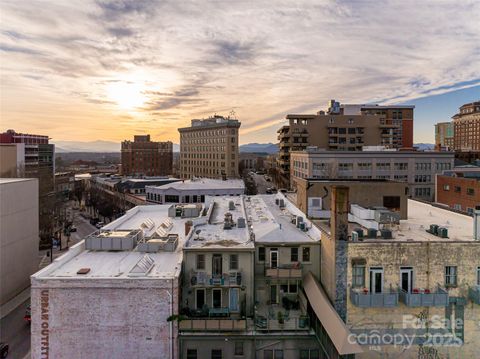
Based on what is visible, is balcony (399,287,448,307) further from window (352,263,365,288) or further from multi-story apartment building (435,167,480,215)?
multi-story apartment building (435,167,480,215)

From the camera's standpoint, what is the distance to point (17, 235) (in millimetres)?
39438

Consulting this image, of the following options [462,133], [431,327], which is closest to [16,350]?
[431,327]

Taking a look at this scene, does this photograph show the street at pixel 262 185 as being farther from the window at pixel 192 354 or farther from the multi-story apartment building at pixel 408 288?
the multi-story apartment building at pixel 408 288

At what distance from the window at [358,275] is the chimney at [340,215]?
1.75 meters

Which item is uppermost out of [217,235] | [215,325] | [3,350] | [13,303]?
[217,235]

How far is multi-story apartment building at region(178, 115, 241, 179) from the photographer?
12238 cm

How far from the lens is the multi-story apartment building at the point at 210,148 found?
401 ft

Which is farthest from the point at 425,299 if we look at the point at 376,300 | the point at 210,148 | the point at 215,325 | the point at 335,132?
the point at 210,148

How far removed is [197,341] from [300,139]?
7775 centimetres

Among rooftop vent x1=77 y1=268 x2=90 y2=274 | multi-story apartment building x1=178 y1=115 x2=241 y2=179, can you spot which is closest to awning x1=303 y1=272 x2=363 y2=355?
rooftop vent x1=77 y1=268 x2=90 y2=274

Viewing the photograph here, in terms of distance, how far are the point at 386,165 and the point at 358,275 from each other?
58973mm

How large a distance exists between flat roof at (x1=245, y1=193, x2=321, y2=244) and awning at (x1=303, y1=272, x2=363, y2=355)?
105 inches

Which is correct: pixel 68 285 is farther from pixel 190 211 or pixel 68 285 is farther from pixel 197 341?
pixel 190 211

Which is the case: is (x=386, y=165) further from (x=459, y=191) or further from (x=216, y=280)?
(x=216, y=280)
